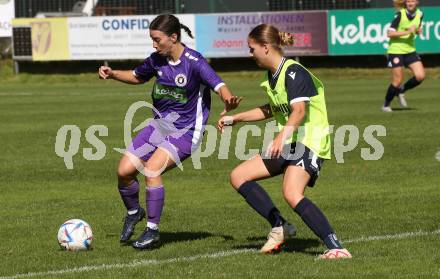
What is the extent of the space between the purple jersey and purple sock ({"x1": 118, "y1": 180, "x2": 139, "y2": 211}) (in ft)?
2.16

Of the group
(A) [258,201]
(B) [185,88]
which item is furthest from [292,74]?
(B) [185,88]

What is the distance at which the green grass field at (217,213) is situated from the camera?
746 centimetres

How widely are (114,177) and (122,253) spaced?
4.90 m

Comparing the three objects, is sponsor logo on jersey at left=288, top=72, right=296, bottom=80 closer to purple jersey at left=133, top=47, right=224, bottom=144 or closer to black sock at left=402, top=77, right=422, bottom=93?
purple jersey at left=133, top=47, right=224, bottom=144

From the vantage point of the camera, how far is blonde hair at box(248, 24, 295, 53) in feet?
25.2

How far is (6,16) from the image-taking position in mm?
40156

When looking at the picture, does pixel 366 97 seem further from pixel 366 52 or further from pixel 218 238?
pixel 218 238

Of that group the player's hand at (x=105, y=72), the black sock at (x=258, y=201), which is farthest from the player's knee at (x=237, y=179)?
the player's hand at (x=105, y=72)

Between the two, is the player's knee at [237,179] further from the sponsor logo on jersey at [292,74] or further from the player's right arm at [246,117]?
the sponsor logo on jersey at [292,74]

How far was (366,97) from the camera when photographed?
2533cm

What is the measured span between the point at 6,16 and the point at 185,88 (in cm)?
3285

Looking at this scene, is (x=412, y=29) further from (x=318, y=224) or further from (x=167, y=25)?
(x=318, y=224)

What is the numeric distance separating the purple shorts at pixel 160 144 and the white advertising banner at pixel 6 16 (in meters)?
31.9

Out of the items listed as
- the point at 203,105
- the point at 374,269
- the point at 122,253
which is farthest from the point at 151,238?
the point at 374,269
